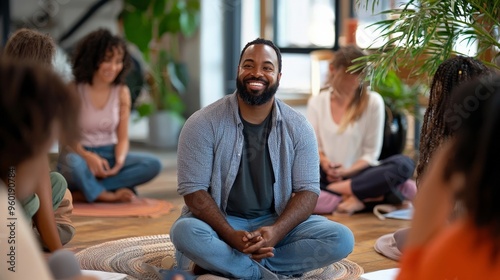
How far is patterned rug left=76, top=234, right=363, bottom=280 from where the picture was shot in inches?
132

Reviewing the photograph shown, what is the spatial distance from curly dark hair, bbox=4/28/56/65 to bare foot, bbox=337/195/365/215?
6.32 feet

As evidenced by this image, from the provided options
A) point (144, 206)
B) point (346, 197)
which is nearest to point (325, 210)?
point (346, 197)

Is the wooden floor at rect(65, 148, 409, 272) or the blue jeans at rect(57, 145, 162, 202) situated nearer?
the wooden floor at rect(65, 148, 409, 272)

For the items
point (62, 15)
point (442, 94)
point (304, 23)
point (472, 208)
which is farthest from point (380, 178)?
point (62, 15)

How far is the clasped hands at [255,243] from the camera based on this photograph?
3.07m

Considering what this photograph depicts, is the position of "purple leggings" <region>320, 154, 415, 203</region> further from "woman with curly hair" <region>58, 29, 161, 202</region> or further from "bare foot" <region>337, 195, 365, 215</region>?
"woman with curly hair" <region>58, 29, 161, 202</region>

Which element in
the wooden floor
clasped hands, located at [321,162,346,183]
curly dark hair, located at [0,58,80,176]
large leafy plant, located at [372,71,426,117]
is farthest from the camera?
large leafy plant, located at [372,71,426,117]

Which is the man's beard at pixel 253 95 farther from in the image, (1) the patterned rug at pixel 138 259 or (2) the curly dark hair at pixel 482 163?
(2) the curly dark hair at pixel 482 163

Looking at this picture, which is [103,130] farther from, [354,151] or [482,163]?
[482,163]

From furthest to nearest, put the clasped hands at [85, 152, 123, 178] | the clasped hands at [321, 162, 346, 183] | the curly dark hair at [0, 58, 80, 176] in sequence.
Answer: the clasped hands at [85, 152, 123, 178] → the clasped hands at [321, 162, 346, 183] → the curly dark hair at [0, 58, 80, 176]

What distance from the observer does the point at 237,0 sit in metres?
7.57

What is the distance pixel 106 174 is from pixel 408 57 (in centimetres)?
199

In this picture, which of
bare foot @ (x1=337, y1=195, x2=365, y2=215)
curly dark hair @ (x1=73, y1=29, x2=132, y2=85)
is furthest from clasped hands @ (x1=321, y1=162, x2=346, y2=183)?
curly dark hair @ (x1=73, y1=29, x2=132, y2=85)

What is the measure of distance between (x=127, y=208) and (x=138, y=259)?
1.25 metres
